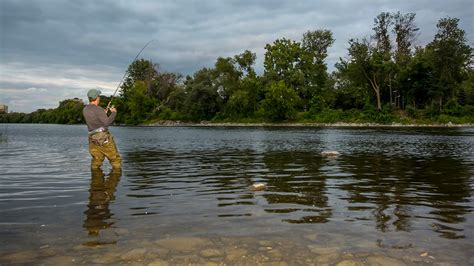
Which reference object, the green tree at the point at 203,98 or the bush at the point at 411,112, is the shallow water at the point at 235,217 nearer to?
the bush at the point at 411,112

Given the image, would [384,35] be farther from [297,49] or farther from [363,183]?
[363,183]

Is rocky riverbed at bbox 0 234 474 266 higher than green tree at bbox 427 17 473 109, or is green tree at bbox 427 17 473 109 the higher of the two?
green tree at bbox 427 17 473 109

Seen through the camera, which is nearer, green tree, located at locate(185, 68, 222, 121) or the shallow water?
the shallow water

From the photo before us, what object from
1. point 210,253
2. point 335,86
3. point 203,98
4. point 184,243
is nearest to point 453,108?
point 335,86

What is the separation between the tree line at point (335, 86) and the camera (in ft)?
269

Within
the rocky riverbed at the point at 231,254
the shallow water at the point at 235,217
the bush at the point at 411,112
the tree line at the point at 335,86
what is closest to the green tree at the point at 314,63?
the tree line at the point at 335,86

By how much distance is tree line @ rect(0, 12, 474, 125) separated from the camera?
82125mm

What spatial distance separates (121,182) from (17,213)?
4143mm

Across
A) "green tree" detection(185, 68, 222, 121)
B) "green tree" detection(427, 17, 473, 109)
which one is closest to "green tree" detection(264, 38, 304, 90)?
"green tree" detection(185, 68, 222, 121)

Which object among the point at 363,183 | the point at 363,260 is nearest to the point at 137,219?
the point at 363,260

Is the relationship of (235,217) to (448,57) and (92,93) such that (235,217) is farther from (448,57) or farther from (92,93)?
(448,57)

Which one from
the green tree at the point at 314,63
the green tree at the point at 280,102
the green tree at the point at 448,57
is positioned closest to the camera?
the green tree at the point at 448,57

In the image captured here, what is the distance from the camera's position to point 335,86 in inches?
4254

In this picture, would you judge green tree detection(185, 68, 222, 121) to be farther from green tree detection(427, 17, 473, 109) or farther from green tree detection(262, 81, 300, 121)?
green tree detection(427, 17, 473, 109)
